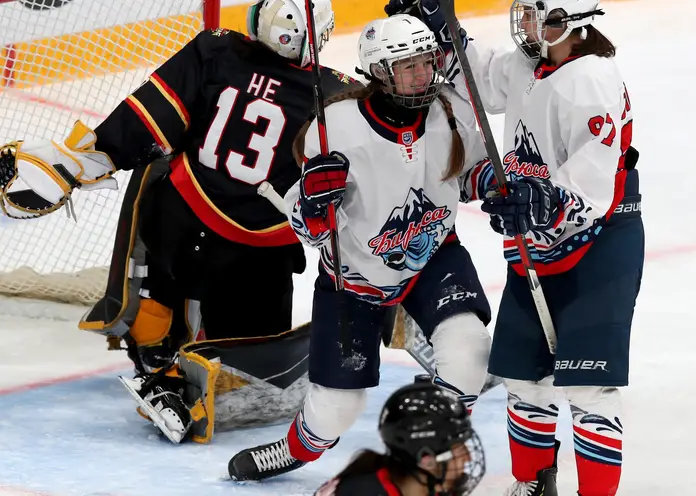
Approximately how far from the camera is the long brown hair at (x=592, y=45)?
108 inches

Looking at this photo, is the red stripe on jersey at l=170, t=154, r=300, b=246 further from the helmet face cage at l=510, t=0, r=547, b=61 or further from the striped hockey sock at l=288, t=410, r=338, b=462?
the helmet face cage at l=510, t=0, r=547, b=61

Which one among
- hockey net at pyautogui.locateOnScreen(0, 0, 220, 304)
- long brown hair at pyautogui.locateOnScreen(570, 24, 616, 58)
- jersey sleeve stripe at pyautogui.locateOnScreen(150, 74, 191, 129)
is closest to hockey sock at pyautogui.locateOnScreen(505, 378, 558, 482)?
long brown hair at pyautogui.locateOnScreen(570, 24, 616, 58)

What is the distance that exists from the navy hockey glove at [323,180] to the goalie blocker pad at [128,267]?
102 centimetres

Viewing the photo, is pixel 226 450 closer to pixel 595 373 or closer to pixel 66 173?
pixel 66 173

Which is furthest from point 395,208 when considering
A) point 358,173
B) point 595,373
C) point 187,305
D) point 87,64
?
point 87,64

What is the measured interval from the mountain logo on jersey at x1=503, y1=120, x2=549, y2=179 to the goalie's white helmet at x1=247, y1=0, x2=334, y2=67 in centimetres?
72

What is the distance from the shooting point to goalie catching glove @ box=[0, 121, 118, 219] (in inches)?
133

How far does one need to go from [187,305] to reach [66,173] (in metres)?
0.56

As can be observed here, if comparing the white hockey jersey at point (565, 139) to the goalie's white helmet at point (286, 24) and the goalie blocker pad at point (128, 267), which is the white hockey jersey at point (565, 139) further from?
the goalie blocker pad at point (128, 267)

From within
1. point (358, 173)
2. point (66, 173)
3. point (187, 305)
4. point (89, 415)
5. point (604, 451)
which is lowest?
point (89, 415)

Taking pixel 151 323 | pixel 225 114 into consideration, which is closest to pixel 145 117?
pixel 225 114

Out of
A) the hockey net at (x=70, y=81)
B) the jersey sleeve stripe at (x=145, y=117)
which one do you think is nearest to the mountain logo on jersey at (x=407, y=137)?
the jersey sleeve stripe at (x=145, y=117)

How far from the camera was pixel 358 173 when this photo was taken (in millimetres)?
2793

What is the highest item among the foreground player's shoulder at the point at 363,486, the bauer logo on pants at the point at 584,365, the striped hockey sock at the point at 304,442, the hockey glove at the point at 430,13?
the hockey glove at the point at 430,13
